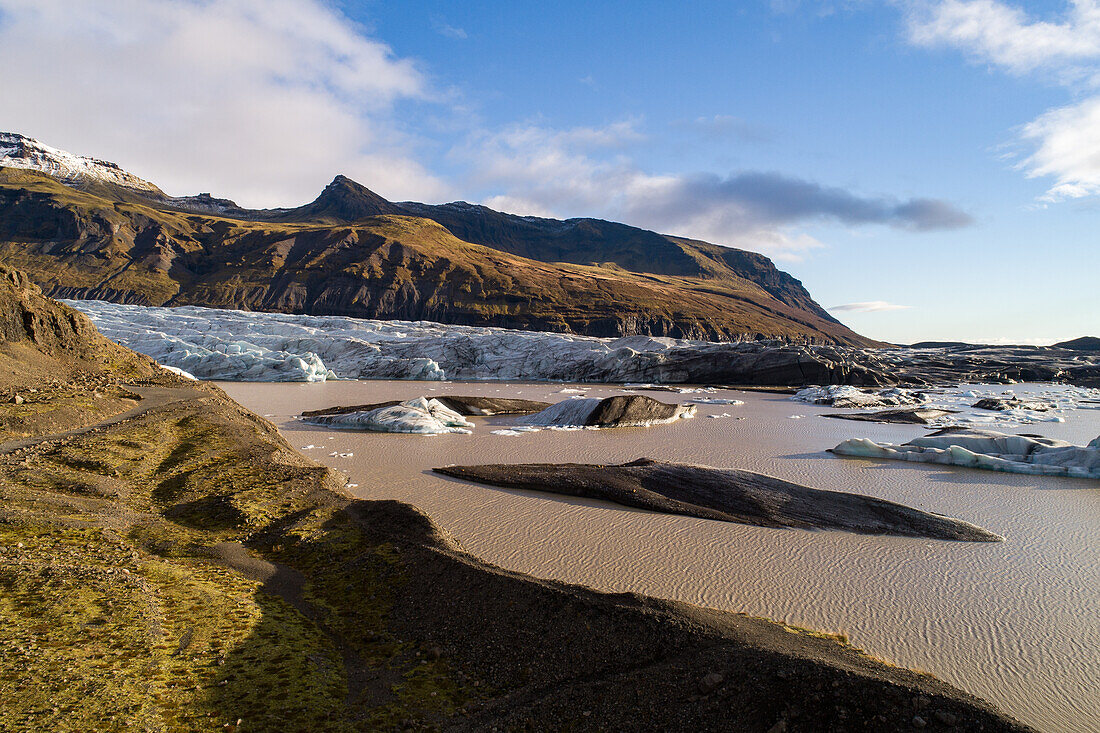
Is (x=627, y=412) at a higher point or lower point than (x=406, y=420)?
higher

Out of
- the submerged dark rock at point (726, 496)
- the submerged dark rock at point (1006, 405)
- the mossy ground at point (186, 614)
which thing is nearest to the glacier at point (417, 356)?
the submerged dark rock at point (1006, 405)

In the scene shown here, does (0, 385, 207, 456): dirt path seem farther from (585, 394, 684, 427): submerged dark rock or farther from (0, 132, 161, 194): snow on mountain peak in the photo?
(0, 132, 161, 194): snow on mountain peak

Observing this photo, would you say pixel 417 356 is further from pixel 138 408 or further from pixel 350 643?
pixel 350 643

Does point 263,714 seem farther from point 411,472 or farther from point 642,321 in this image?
point 642,321

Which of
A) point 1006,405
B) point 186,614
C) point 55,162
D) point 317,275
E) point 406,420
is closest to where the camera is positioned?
point 186,614

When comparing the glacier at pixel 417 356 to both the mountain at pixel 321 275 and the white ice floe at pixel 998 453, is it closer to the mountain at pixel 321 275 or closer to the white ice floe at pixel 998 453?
the white ice floe at pixel 998 453

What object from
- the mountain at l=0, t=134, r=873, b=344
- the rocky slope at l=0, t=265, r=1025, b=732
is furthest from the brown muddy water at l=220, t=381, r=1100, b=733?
the mountain at l=0, t=134, r=873, b=344

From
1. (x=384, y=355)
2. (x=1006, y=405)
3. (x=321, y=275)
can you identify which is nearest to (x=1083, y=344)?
(x=1006, y=405)

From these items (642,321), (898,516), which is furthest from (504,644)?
(642,321)
